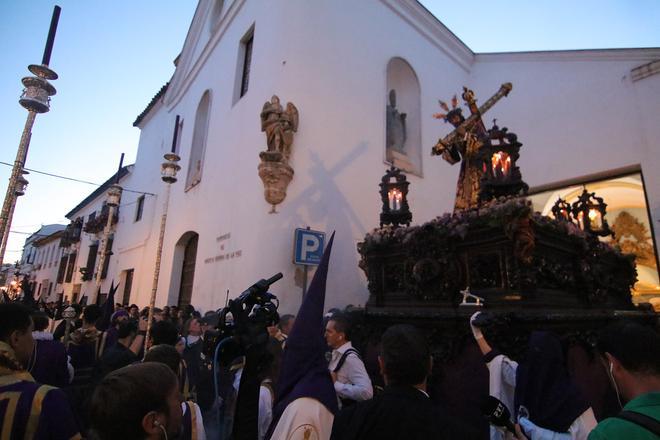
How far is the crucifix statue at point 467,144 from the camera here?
578 cm

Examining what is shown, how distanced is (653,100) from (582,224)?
4.59 meters

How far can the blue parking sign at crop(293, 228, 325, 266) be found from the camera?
7023 mm

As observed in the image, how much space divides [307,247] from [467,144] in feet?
11.0

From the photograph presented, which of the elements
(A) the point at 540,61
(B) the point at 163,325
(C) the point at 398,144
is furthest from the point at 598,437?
(A) the point at 540,61

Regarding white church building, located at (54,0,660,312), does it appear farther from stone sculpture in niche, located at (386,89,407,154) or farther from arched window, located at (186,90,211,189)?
stone sculpture in niche, located at (386,89,407,154)

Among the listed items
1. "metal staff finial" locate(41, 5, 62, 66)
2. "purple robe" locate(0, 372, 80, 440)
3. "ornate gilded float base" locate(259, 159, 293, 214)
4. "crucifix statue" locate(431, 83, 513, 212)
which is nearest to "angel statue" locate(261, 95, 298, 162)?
"ornate gilded float base" locate(259, 159, 293, 214)

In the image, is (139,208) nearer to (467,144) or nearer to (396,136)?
(396,136)

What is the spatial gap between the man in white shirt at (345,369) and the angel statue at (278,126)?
187 inches

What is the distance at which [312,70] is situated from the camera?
827 centimetres

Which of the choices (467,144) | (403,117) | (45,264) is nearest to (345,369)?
(467,144)

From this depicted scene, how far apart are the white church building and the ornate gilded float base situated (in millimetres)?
180

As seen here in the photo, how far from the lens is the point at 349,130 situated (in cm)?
866

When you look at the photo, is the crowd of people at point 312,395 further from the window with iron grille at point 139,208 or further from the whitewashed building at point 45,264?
the whitewashed building at point 45,264

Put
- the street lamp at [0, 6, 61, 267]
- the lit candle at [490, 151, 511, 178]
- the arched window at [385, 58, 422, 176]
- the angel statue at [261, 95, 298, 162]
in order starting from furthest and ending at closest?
1. the arched window at [385, 58, 422, 176]
2. the angel statue at [261, 95, 298, 162]
3. the lit candle at [490, 151, 511, 178]
4. the street lamp at [0, 6, 61, 267]
